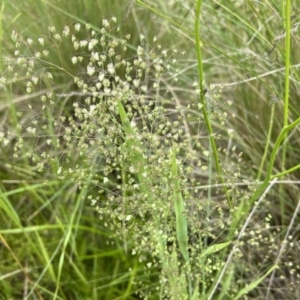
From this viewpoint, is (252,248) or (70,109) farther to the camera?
(70,109)

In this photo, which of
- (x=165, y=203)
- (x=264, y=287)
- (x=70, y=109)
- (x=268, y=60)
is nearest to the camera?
(x=165, y=203)

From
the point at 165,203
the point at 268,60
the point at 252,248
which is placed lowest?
the point at 252,248

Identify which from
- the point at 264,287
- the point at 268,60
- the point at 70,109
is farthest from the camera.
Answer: the point at 70,109

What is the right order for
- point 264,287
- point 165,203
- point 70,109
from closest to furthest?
point 165,203 < point 264,287 < point 70,109

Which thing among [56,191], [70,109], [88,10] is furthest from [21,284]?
[88,10]

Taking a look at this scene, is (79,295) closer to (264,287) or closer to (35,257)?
(35,257)

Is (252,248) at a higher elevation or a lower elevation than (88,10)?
lower

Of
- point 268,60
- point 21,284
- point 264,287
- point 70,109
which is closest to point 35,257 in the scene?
point 21,284

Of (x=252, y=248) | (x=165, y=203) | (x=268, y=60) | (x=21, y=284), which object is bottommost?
(x=21, y=284)

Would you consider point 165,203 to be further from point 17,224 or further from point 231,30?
point 231,30
